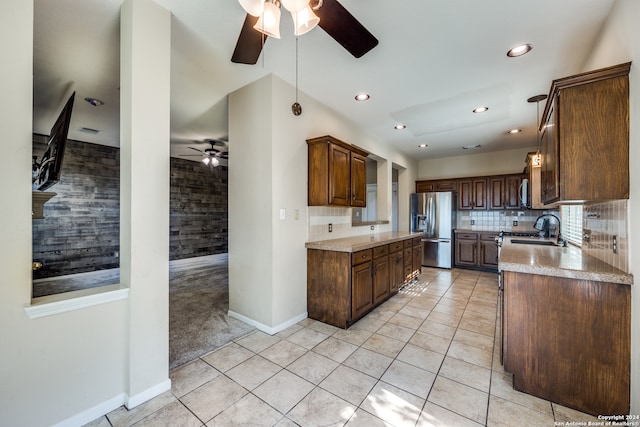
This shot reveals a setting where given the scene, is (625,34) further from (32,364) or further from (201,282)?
(201,282)

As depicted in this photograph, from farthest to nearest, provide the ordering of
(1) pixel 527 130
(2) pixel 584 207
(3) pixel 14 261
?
(1) pixel 527 130 < (2) pixel 584 207 < (3) pixel 14 261

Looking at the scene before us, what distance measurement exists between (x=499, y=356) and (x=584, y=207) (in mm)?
1645

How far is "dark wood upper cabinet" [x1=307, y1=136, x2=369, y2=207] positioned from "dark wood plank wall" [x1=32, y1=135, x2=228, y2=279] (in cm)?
455

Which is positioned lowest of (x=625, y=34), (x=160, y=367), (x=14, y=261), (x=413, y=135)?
(x=160, y=367)

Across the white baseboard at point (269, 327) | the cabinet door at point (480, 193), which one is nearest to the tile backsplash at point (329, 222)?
the white baseboard at point (269, 327)

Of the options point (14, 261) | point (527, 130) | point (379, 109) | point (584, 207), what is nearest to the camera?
point (14, 261)

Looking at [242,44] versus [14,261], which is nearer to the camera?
[14,261]

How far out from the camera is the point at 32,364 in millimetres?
1377

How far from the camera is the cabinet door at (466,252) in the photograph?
18.1 ft

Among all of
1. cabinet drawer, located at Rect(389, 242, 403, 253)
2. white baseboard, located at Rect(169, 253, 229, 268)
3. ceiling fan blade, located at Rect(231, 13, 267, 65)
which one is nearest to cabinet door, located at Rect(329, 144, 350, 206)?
cabinet drawer, located at Rect(389, 242, 403, 253)

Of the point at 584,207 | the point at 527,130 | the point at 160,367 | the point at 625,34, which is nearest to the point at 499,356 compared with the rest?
the point at 584,207

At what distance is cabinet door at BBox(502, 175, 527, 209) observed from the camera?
17.6 feet

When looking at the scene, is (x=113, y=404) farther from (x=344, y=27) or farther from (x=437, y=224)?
(x=437, y=224)

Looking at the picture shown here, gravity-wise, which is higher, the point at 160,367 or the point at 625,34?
the point at 625,34
